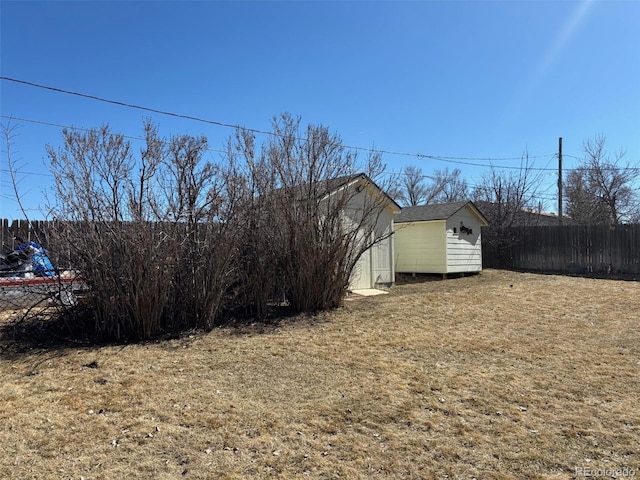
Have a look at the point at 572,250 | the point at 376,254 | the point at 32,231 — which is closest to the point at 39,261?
the point at 32,231

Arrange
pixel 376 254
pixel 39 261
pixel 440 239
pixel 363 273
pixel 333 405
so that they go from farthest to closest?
pixel 440 239, pixel 376 254, pixel 363 273, pixel 39 261, pixel 333 405

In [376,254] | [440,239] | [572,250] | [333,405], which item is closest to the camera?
[333,405]

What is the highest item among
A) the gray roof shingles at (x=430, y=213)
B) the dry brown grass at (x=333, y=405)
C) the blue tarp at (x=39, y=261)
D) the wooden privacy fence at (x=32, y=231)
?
the gray roof shingles at (x=430, y=213)

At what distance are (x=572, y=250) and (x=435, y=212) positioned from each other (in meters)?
5.47

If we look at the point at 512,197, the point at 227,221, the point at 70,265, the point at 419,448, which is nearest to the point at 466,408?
the point at 419,448

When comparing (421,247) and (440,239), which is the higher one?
(440,239)

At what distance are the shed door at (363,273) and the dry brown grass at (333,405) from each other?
4.82m

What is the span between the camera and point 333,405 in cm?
367

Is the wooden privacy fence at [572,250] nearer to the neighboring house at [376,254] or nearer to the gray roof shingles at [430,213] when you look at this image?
the gray roof shingles at [430,213]

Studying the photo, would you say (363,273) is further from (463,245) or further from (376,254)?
(463,245)

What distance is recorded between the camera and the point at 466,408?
3.57 meters

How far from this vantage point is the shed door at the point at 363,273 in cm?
1139

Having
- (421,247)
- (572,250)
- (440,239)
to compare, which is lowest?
(572,250)

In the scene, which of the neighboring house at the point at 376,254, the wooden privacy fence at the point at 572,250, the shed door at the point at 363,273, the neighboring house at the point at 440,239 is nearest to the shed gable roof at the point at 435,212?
the neighboring house at the point at 440,239
